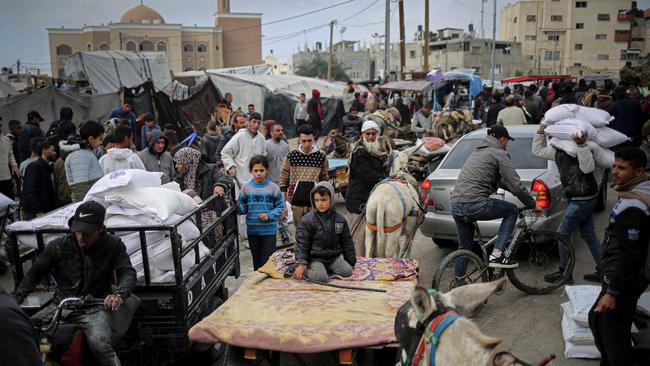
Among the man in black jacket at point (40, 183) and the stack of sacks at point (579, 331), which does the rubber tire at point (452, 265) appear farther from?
the man in black jacket at point (40, 183)

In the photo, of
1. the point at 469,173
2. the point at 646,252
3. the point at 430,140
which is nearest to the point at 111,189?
the point at 469,173

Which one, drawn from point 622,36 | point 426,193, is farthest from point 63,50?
point 426,193

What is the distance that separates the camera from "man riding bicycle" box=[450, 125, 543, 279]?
235 inches

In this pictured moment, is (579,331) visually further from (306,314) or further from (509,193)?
(306,314)

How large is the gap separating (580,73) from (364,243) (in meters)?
65.4

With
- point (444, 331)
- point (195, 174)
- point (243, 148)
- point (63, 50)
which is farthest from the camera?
point (63, 50)

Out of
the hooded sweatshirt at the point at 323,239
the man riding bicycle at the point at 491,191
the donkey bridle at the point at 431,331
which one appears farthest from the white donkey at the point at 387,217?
the donkey bridle at the point at 431,331

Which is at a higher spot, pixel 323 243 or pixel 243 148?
pixel 243 148

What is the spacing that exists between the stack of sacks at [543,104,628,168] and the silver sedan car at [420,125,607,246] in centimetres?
78

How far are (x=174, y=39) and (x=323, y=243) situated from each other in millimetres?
76513

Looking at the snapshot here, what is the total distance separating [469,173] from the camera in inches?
239

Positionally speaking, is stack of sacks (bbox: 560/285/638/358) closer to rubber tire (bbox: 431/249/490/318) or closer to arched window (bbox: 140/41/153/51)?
rubber tire (bbox: 431/249/490/318)

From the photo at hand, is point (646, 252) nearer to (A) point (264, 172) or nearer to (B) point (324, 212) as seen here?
(B) point (324, 212)

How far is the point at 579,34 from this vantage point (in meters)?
75.9
